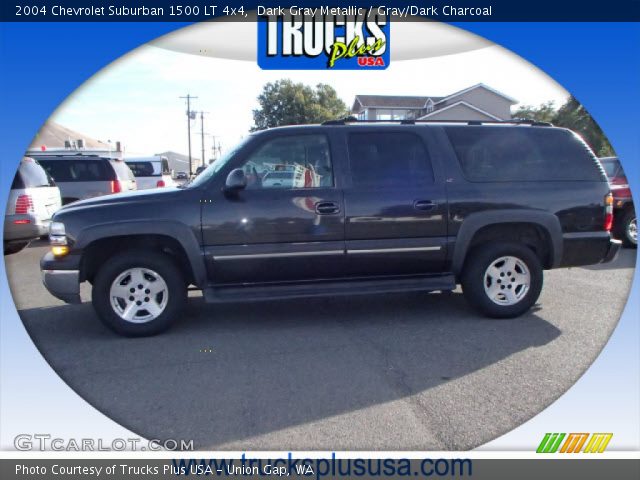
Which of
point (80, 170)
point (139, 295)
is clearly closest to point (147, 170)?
point (80, 170)

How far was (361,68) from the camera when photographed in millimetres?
4777

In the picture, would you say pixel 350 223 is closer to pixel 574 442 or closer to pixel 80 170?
pixel 574 442

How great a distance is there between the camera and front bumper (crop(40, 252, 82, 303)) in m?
4.62

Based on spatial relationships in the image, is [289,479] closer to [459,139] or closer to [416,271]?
[416,271]

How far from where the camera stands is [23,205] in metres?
7.93

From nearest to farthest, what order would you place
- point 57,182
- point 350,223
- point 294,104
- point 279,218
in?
point 279,218 → point 350,223 → point 294,104 → point 57,182

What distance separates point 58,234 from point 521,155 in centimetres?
458

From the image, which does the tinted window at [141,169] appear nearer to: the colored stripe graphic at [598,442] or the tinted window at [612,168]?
the tinted window at [612,168]

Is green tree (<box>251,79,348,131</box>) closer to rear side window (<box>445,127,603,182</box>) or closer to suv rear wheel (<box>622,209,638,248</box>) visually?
rear side window (<box>445,127,603,182</box>)

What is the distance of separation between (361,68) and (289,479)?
3.56 metres

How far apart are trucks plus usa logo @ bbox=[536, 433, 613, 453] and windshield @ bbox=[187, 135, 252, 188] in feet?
11.5

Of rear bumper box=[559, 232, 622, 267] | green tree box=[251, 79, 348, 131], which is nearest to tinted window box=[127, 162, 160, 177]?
green tree box=[251, 79, 348, 131]

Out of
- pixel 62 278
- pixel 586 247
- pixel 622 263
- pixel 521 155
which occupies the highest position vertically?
pixel 521 155

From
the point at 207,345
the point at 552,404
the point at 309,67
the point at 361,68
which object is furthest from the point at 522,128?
the point at 207,345
